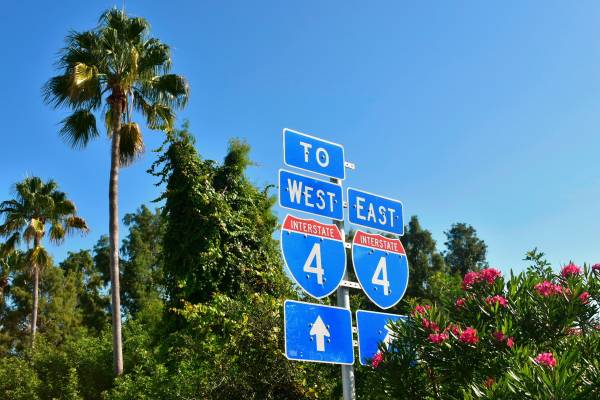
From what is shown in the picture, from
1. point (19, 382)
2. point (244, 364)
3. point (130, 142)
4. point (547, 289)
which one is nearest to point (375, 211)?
point (547, 289)

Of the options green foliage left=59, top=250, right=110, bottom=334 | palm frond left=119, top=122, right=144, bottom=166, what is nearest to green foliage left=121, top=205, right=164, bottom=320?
green foliage left=59, top=250, right=110, bottom=334

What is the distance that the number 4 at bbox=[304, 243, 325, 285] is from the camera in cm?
526

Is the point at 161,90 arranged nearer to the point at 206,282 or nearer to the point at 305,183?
the point at 206,282

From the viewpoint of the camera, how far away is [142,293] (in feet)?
111

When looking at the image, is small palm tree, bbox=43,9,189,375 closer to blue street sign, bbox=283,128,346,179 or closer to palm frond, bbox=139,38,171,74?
palm frond, bbox=139,38,171,74

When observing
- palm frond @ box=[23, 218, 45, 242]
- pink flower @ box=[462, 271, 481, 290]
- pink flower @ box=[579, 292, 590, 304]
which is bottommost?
pink flower @ box=[579, 292, 590, 304]

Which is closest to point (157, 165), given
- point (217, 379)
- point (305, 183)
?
point (217, 379)

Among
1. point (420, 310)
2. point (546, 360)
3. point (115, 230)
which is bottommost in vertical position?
point (546, 360)

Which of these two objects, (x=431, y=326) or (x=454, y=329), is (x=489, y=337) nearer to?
(x=454, y=329)

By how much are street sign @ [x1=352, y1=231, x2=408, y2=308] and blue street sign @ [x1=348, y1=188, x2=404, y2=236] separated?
13cm

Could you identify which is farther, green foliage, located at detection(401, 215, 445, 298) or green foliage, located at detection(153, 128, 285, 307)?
green foliage, located at detection(401, 215, 445, 298)

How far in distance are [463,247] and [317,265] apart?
133ft

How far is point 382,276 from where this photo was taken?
592 centimetres

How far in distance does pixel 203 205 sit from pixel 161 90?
5.15 m
